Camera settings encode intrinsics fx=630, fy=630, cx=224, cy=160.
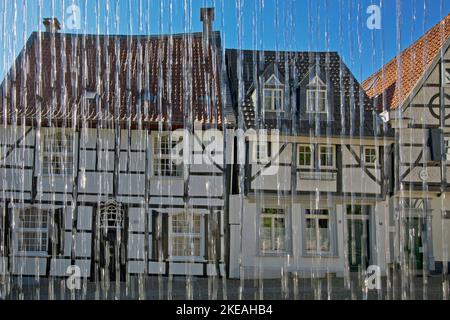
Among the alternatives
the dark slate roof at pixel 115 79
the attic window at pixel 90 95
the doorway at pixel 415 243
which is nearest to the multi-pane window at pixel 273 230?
the dark slate roof at pixel 115 79

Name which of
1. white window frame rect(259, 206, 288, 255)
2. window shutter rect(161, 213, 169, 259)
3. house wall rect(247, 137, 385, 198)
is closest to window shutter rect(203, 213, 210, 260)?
window shutter rect(161, 213, 169, 259)

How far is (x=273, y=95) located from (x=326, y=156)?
2674mm

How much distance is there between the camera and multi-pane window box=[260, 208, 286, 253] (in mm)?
20125

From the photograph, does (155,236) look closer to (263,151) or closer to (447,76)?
(263,151)

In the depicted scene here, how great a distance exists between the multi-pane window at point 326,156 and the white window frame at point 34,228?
344 inches

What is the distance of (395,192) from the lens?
20953mm

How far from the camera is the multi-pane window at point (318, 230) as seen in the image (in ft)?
66.6

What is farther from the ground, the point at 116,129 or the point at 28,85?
the point at 28,85

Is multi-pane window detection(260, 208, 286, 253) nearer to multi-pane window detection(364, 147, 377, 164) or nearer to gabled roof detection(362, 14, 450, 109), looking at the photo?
multi-pane window detection(364, 147, 377, 164)

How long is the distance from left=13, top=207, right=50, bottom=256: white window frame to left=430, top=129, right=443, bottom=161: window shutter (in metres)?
12.6

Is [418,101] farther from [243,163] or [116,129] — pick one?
[116,129]

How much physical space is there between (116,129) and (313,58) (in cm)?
802
